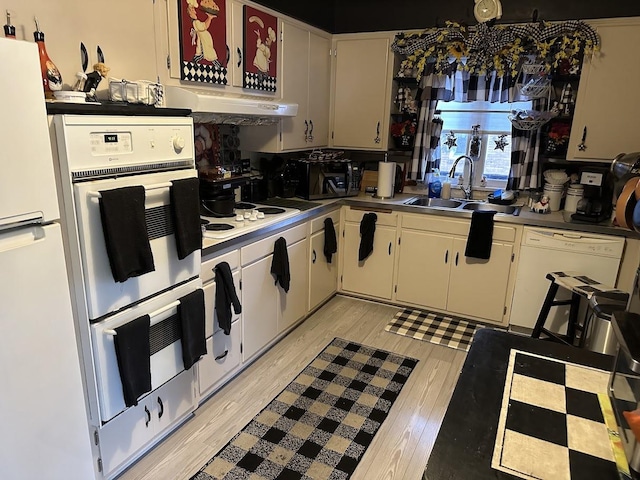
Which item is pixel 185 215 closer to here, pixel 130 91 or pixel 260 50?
pixel 130 91

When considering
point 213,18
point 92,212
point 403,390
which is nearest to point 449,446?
point 92,212

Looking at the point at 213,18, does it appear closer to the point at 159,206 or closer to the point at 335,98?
the point at 159,206

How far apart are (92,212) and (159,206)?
0.30 metres

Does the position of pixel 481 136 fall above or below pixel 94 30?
below

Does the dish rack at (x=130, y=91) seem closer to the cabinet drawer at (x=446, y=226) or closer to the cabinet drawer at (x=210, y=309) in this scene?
the cabinet drawer at (x=210, y=309)

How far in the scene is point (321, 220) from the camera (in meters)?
3.49

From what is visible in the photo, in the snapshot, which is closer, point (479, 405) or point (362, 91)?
point (479, 405)

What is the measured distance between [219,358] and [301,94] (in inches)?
84.1

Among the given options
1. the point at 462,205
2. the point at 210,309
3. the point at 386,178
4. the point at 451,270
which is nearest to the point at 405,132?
the point at 386,178

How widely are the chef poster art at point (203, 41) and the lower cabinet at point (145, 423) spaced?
161 cm

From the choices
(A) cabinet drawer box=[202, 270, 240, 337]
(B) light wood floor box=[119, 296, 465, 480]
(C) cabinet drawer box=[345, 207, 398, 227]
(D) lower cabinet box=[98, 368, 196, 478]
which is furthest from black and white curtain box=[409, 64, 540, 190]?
(D) lower cabinet box=[98, 368, 196, 478]

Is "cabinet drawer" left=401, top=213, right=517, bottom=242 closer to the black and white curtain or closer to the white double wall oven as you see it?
the black and white curtain

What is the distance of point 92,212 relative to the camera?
1580 mm

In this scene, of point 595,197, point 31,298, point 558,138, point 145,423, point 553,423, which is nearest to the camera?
point 553,423
